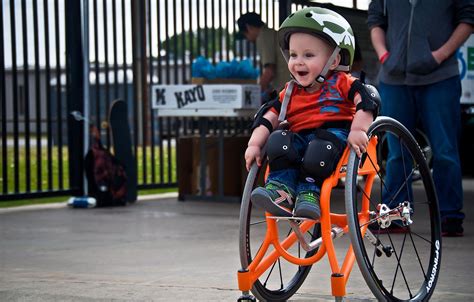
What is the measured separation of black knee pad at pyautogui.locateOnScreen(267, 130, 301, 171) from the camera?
14.0 feet

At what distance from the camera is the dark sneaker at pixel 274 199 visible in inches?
163

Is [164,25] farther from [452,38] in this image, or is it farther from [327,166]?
[327,166]

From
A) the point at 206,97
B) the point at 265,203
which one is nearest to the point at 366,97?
the point at 265,203

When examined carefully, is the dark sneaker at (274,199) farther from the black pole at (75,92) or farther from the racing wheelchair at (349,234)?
the black pole at (75,92)

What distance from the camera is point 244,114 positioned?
9.01 metres

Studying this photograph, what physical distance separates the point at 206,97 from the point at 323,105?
15.1ft

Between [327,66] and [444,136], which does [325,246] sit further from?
[444,136]

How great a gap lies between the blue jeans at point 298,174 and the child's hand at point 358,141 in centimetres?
8

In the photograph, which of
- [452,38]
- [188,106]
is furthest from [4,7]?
[452,38]

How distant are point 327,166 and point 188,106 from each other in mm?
5068

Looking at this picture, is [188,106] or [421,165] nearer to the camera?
[421,165]

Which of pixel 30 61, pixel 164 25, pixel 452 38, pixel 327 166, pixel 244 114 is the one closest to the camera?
pixel 327 166

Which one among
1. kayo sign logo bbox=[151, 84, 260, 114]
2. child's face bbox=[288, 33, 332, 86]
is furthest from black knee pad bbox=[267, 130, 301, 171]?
kayo sign logo bbox=[151, 84, 260, 114]

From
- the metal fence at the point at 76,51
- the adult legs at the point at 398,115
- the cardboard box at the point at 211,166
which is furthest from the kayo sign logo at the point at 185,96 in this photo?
the adult legs at the point at 398,115
